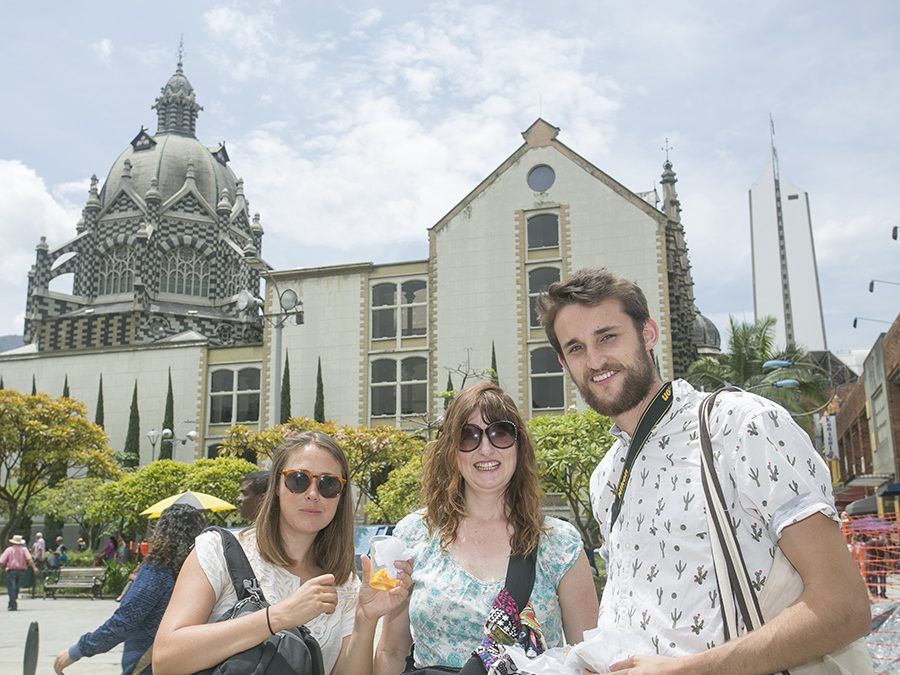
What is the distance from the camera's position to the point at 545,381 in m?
39.8


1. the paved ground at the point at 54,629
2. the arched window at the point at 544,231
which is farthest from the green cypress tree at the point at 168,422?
the arched window at the point at 544,231

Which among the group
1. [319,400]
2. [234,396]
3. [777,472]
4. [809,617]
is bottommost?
[809,617]

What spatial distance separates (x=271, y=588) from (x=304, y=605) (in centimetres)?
45

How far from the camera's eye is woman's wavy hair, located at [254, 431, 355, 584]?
3686 mm

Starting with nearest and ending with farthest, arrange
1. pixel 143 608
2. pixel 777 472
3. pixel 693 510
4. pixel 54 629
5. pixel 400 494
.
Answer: pixel 777 472 → pixel 693 510 → pixel 143 608 → pixel 54 629 → pixel 400 494

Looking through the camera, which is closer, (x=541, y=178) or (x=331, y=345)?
(x=541, y=178)

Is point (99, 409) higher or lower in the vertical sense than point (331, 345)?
lower

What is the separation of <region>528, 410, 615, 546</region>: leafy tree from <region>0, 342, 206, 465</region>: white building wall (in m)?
27.9

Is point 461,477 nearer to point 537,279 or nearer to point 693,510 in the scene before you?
point 693,510

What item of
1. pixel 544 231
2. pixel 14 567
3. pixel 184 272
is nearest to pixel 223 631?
pixel 14 567

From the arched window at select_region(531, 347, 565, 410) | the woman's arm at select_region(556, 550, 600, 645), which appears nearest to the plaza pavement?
the woman's arm at select_region(556, 550, 600, 645)

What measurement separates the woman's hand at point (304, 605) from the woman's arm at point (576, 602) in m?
0.98

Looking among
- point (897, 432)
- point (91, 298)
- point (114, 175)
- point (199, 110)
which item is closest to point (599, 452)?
point (897, 432)

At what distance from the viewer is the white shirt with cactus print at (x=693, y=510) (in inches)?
91.0
